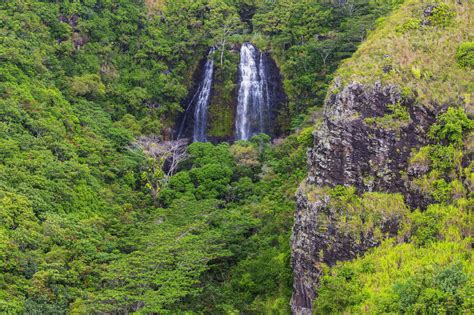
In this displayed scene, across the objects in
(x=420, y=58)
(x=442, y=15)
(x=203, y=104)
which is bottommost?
(x=203, y=104)

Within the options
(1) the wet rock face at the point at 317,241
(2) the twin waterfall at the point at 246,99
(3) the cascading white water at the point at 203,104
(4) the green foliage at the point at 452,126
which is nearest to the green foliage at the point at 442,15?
(4) the green foliage at the point at 452,126

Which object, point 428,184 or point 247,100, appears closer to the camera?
point 428,184

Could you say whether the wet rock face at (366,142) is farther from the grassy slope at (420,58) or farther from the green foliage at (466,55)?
the green foliage at (466,55)

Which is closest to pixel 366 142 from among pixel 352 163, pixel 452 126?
pixel 352 163

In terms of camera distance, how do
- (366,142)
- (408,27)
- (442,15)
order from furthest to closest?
(442,15), (408,27), (366,142)

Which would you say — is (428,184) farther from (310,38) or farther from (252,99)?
(310,38)

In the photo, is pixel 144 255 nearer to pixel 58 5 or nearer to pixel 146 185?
pixel 146 185

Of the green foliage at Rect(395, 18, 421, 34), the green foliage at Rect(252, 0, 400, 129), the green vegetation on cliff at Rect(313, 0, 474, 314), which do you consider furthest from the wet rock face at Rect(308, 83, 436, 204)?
the green foliage at Rect(252, 0, 400, 129)
